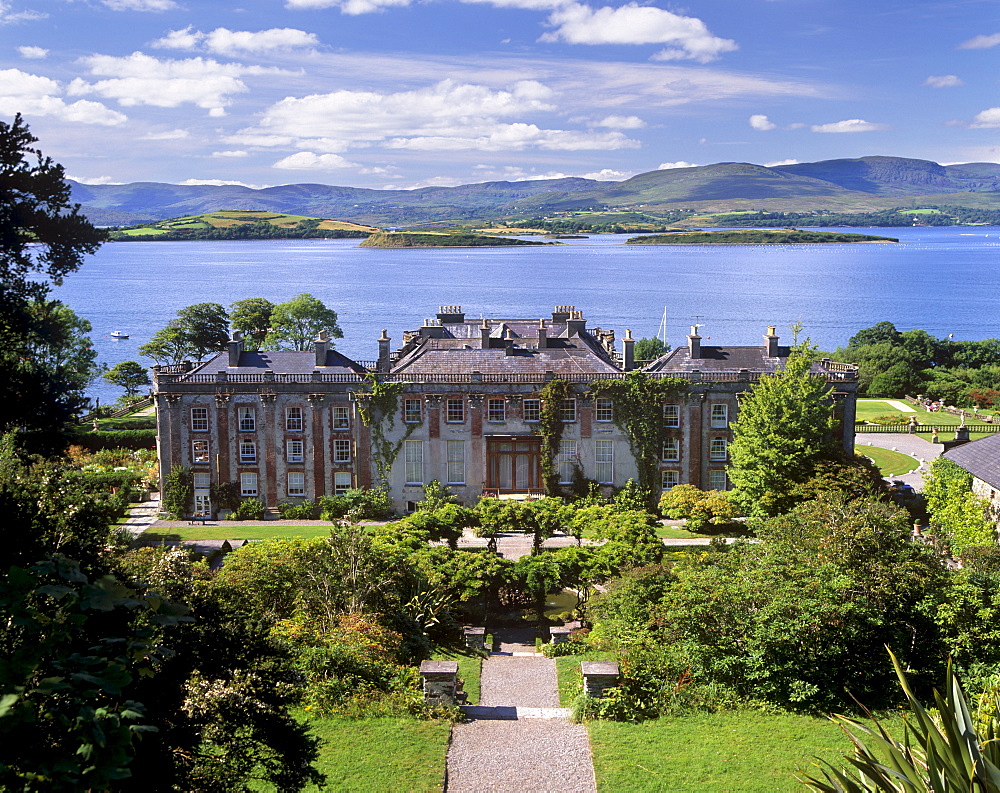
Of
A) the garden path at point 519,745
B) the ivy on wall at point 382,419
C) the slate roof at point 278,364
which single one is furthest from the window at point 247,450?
the garden path at point 519,745

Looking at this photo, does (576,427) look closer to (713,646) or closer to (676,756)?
(713,646)

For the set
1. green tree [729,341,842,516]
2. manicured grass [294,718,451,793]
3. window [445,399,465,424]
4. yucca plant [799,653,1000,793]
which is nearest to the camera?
yucca plant [799,653,1000,793]

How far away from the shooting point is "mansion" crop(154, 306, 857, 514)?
46.5 meters

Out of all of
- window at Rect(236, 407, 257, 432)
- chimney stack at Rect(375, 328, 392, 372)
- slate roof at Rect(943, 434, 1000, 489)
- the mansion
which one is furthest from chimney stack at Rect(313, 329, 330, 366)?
slate roof at Rect(943, 434, 1000, 489)

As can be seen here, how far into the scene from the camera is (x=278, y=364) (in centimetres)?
4844

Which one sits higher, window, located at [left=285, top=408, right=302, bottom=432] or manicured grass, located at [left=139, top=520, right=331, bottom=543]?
window, located at [left=285, top=408, right=302, bottom=432]

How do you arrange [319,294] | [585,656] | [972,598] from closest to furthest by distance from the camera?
[972,598] → [585,656] → [319,294]

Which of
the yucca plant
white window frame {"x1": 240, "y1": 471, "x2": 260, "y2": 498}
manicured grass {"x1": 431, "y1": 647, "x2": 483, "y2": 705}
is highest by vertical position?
the yucca plant

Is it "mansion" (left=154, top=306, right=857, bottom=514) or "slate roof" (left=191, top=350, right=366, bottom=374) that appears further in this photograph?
"slate roof" (left=191, top=350, right=366, bottom=374)

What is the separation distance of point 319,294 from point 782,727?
178 meters

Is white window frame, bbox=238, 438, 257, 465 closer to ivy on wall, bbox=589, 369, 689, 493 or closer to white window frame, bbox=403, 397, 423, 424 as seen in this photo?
white window frame, bbox=403, 397, 423, 424

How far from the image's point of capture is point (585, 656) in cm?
2602

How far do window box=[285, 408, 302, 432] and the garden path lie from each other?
25.1 meters

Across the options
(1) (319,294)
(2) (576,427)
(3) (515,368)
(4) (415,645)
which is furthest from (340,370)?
(1) (319,294)
